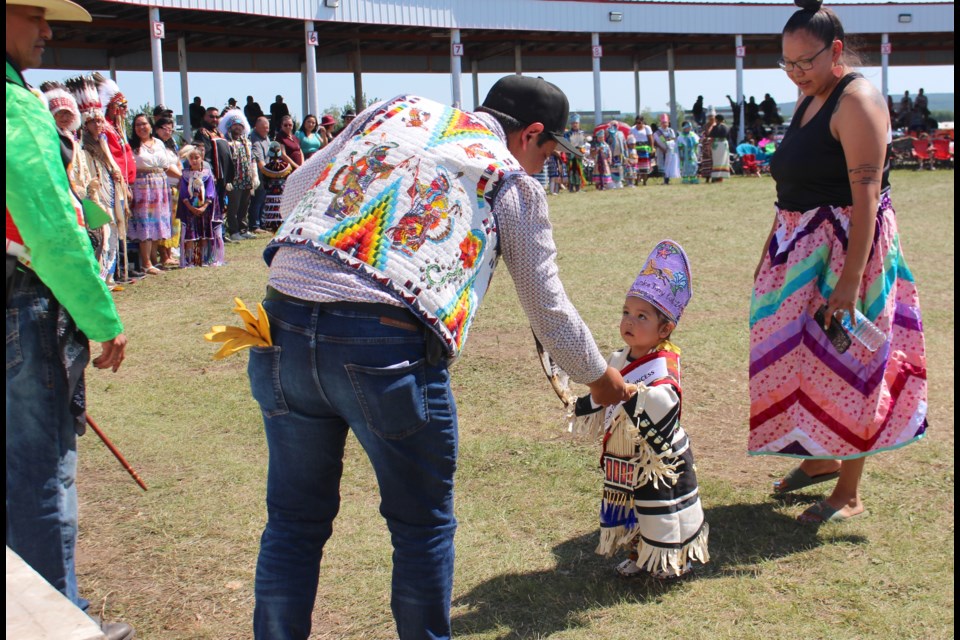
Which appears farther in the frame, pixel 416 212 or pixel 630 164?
pixel 630 164

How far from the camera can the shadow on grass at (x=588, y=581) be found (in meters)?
3.15

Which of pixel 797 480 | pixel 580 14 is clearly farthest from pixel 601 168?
pixel 797 480

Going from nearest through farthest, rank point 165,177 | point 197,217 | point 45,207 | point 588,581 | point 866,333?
point 45,207, point 588,581, point 866,333, point 165,177, point 197,217

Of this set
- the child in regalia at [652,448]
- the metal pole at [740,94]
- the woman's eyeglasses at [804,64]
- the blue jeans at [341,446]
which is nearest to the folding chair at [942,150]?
the metal pole at [740,94]

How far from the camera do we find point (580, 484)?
168 inches

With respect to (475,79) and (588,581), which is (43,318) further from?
(475,79)

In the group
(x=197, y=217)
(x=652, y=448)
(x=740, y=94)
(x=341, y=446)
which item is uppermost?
(x=740, y=94)

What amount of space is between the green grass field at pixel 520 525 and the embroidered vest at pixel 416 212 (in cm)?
133

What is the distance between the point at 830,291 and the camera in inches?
144

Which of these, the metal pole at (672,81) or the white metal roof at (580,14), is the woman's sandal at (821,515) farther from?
the metal pole at (672,81)

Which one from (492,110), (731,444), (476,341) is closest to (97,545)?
(492,110)

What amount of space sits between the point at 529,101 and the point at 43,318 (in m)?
1.44

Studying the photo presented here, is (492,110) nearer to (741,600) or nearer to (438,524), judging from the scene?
(438,524)

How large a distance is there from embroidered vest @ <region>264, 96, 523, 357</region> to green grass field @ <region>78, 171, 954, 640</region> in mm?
1327
